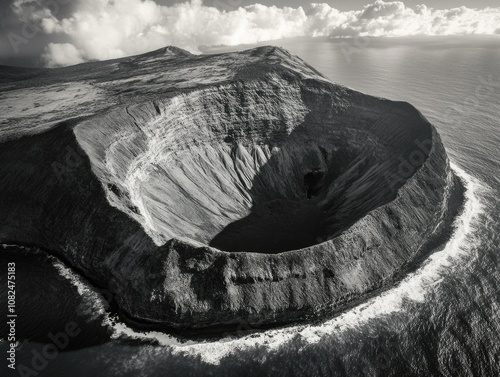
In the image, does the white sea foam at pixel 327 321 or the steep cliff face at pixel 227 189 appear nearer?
the white sea foam at pixel 327 321

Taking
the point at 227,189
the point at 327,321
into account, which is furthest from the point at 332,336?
the point at 227,189

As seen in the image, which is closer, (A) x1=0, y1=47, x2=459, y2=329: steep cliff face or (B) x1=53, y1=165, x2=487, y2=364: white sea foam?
(B) x1=53, y1=165, x2=487, y2=364: white sea foam

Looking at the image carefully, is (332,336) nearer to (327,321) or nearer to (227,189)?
(327,321)

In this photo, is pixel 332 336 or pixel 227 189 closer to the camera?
pixel 332 336

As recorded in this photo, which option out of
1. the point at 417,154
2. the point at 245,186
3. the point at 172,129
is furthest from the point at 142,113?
the point at 417,154
